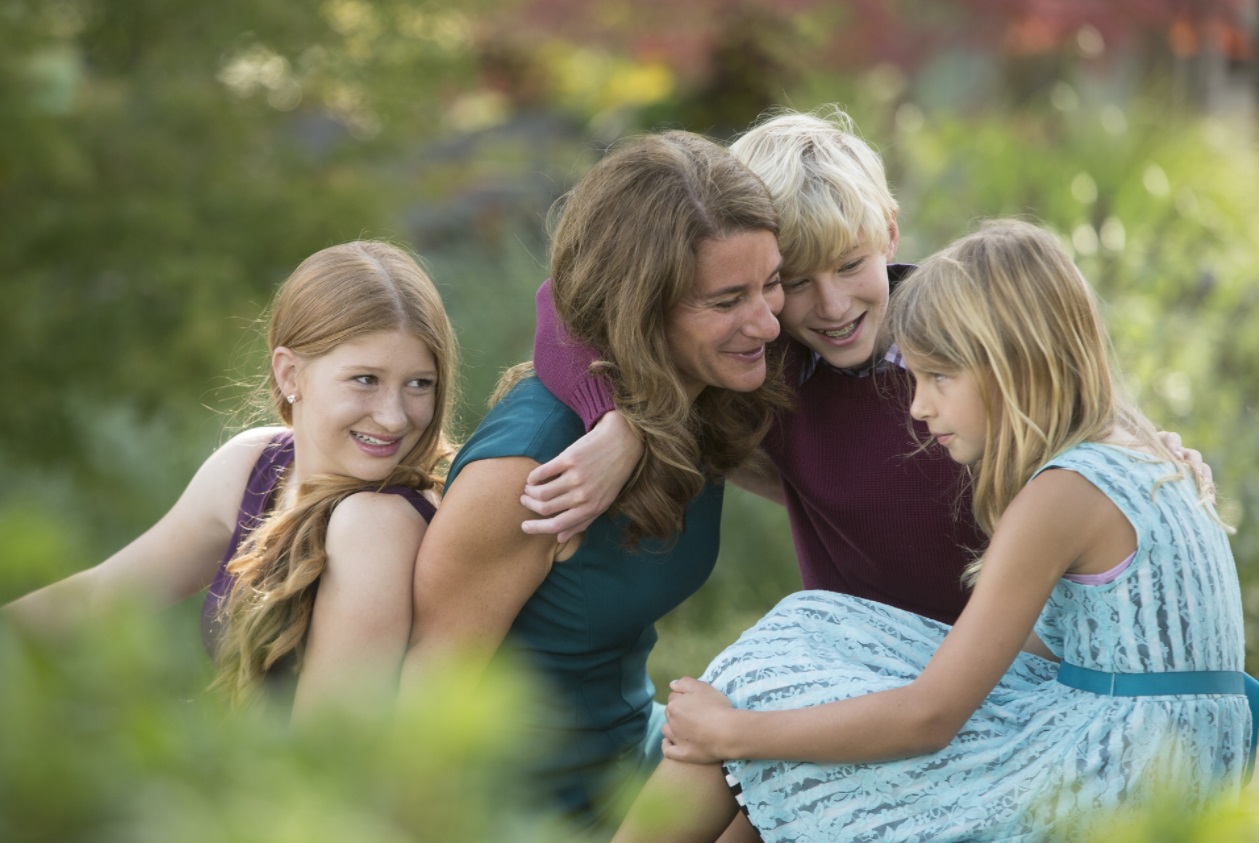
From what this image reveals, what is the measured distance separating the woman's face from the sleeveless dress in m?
0.82

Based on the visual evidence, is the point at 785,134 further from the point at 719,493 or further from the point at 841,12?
the point at 841,12

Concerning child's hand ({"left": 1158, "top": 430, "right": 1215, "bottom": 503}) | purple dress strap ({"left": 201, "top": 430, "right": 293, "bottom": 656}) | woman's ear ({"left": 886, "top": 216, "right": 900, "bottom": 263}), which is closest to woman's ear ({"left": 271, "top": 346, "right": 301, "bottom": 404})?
purple dress strap ({"left": 201, "top": 430, "right": 293, "bottom": 656})

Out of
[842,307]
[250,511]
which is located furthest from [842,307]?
[250,511]

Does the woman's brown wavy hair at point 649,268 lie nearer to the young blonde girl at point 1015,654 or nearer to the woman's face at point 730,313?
the woman's face at point 730,313

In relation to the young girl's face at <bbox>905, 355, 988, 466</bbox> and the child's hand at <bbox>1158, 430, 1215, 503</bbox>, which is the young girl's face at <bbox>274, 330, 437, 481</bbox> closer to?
the young girl's face at <bbox>905, 355, 988, 466</bbox>

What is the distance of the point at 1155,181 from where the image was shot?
6.62 meters

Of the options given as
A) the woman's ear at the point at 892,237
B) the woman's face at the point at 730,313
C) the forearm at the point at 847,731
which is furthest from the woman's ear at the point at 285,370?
the woman's ear at the point at 892,237

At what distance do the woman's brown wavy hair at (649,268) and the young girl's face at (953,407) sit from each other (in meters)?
0.42

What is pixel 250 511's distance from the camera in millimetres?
2623

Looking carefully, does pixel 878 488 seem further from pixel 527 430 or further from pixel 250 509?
pixel 250 509

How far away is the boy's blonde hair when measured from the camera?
8.29ft

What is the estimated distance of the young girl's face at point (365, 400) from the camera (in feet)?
7.97

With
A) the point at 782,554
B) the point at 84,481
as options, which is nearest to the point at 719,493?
the point at 782,554

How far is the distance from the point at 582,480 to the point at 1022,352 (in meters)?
0.75
